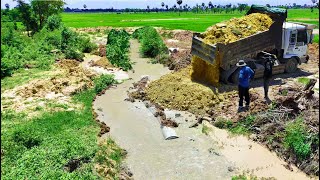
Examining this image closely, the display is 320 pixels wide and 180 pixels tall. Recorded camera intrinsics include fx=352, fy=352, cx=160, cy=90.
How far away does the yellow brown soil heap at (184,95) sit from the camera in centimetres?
1445

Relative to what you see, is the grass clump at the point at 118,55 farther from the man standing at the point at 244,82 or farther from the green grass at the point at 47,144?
the man standing at the point at 244,82

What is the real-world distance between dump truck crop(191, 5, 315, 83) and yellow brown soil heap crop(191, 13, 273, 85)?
40 cm

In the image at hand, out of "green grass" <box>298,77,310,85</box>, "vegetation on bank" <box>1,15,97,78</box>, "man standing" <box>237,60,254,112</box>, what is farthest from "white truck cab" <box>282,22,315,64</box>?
"vegetation on bank" <box>1,15,97,78</box>

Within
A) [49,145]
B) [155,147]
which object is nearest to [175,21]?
[155,147]

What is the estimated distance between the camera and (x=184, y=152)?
11.0m

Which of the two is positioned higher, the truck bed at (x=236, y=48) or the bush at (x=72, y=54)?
the truck bed at (x=236, y=48)

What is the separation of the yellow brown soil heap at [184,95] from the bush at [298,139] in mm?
4020

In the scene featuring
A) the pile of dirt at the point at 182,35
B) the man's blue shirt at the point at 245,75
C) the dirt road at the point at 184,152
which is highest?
the man's blue shirt at the point at 245,75

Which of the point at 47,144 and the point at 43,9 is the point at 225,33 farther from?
the point at 43,9

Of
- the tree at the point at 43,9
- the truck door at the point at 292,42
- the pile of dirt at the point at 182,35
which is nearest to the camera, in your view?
the truck door at the point at 292,42

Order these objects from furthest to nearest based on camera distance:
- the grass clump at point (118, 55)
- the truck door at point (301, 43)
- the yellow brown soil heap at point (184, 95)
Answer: the grass clump at point (118, 55) < the truck door at point (301, 43) < the yellow brown soil heap at point (184, 95)

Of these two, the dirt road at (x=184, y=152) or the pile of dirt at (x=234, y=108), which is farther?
the pile of dirt at (x=234, y=108)

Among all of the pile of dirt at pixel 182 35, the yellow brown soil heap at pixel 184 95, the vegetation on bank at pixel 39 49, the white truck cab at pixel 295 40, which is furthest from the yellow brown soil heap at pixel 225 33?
the pile of dirt at pixel 182 35

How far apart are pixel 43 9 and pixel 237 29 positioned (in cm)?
3073
